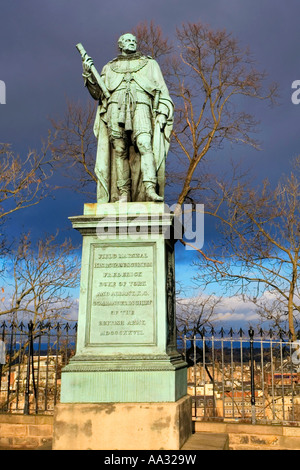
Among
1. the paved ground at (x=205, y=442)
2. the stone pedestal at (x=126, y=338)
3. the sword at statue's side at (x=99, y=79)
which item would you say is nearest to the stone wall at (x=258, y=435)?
the paved ground at (x=205, y=442)

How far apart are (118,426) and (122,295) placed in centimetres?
143

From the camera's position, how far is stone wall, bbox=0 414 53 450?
310 inches

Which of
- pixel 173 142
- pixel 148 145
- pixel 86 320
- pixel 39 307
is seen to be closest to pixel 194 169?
pixel 173 142

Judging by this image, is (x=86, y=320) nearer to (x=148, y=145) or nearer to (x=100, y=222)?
(x=100, y=222)

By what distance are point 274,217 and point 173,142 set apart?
552 centimetres

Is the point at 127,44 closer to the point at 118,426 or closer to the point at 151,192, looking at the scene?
the point at 151,192

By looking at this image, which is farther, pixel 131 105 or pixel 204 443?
pixel 131 105

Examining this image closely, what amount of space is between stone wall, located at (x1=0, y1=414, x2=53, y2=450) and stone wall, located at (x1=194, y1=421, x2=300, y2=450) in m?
2.59

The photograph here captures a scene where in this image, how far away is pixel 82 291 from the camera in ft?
18.1

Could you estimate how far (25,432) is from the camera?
7.98 meters

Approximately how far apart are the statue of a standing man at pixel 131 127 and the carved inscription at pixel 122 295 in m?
0.89

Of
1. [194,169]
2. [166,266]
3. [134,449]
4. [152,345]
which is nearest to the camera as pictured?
[134,449]

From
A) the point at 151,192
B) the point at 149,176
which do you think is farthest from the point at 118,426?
the point at 149,176

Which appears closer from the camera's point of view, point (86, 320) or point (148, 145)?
point (86, 320)
